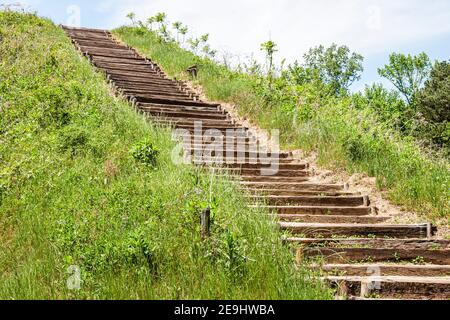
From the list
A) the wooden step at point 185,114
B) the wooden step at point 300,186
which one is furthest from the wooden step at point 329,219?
the wooden step at point 185,114

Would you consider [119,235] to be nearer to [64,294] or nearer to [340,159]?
[64,294]

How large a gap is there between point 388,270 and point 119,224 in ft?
9.95

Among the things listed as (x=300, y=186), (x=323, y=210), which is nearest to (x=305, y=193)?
(x=300, y=186)

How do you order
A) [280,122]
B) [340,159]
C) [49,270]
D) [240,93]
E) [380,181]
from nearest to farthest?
1. [49,270]
2. [380,181]
3. [340,159]
4. [280,122]
5. [240,93]

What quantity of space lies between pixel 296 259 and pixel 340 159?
4957 mm

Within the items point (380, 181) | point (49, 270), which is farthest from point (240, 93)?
point (49, 270)

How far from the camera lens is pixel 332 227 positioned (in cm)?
654

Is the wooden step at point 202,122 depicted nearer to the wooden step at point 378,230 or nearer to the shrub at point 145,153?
the shrub at point 145,153

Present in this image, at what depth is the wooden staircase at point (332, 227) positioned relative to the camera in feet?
15.9

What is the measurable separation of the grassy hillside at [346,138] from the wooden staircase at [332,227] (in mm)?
645

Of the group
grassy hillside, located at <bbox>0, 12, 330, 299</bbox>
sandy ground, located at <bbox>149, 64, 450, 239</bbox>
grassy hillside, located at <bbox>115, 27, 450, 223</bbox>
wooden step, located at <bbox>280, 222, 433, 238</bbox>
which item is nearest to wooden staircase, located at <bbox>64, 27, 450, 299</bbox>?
wooden step, located at <bbox>280, 222, 433, 238</bbox>

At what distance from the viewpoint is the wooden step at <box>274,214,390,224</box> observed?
693 cm

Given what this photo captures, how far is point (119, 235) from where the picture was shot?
5078 mm
